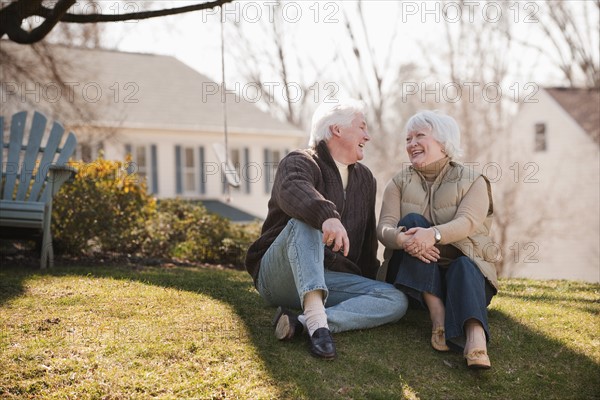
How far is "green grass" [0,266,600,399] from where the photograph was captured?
10.8ft

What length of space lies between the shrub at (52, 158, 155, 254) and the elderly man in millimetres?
3428

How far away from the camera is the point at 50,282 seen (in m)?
5.11

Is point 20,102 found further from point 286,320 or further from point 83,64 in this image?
point 286,320

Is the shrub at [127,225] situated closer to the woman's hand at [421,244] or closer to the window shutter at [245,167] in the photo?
the woman's hand at [421,244]

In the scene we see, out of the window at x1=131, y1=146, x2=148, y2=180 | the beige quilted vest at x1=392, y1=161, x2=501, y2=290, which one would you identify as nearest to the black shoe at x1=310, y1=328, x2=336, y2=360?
the beige quilted vest at x1=392, y1=161, x2=501, y2=290

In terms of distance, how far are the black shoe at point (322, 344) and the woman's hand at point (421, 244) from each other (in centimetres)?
64

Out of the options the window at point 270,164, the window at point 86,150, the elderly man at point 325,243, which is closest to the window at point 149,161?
the window at point 86,150

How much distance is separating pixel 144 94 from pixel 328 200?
1526 cm

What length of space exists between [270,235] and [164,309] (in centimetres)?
82

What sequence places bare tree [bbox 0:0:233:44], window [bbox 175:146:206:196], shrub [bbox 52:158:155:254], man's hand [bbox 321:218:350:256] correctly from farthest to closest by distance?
window [bbox 175:146:206:196], shrub [bbox 52:158:155:254], bare tree [bbox 0:0:233:44], man's hand [bbox 321:218:350:256]

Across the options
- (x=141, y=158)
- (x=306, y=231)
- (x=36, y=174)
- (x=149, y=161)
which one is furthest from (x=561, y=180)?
(x=306, y=231)

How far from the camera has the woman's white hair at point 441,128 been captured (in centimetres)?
414

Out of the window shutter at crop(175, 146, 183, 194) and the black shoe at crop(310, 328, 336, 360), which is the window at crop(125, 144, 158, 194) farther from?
the black shoe at crop(310, 328, 336, 360)

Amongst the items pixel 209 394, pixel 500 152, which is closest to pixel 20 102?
pixel 209 394
